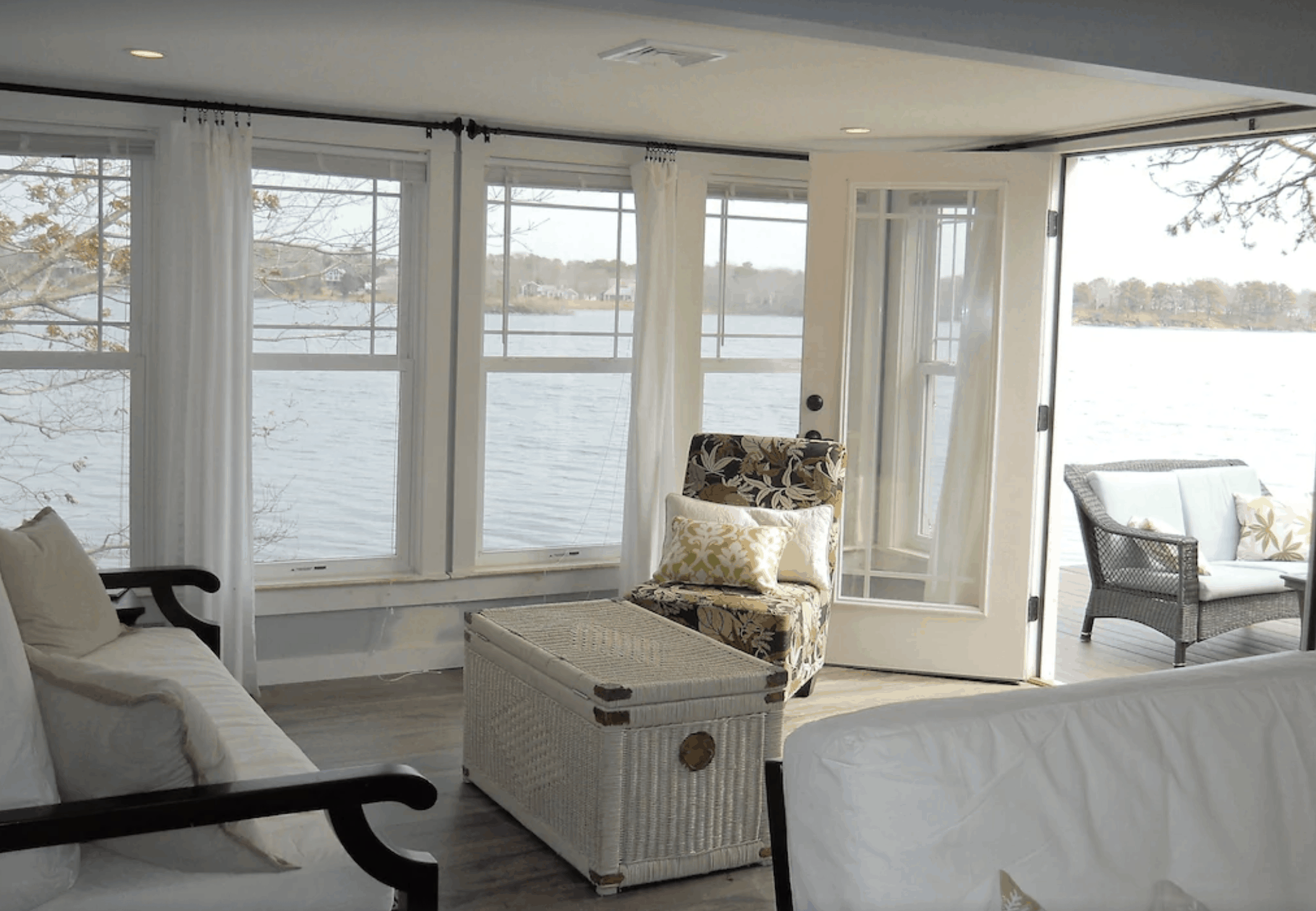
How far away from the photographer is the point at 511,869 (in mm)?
3309

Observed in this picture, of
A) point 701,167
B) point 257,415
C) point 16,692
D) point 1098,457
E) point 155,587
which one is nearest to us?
point 16,692

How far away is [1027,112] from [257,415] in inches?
122

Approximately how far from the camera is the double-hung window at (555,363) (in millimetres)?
5324

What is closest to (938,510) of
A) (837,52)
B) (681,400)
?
(681,400)

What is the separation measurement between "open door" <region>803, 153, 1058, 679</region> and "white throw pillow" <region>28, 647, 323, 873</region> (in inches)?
138

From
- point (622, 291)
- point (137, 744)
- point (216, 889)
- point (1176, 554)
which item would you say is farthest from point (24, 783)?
point (1176, 554)

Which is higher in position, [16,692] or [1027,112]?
[1027,112]

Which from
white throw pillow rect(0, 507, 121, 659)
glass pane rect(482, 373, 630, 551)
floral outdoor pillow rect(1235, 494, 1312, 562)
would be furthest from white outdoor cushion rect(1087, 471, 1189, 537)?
white throw pillow rect(0, 507, 121, 659)

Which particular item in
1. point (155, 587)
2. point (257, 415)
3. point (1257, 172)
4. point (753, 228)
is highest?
point (1257, 172)

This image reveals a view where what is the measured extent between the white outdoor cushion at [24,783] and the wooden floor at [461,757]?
1.18 m

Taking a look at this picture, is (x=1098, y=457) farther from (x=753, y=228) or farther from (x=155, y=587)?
(x=155, y=587)

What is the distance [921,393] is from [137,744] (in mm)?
3789

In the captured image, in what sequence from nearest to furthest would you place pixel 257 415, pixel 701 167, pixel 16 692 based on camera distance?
pixel 16 692, pixel 257 415, pixel 701 167

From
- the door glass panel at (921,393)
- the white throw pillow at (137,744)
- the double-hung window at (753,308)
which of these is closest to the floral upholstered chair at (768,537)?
the door glass panel at (921,393)
